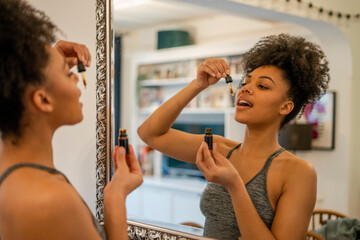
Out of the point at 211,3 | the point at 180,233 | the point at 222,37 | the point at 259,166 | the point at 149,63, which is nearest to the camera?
the point at 259,166

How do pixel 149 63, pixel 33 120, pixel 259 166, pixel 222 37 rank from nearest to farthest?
pixel 33 120 → pixel 259 166 → pixel 222 37 → pixel 149 63

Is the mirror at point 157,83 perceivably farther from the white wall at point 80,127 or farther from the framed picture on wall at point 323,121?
the framed picture on wall at point 323,121

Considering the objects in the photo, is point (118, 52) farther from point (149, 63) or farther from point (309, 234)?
point (309, 234)

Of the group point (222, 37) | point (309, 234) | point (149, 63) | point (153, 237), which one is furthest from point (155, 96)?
point (309, 234)

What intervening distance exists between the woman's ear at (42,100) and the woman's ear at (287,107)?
562 mm

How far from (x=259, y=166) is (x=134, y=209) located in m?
0.46

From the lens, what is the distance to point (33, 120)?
2.09 feet

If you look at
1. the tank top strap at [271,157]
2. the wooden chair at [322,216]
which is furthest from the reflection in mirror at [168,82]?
the wooden chair at [322,216]

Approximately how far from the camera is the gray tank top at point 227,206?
0.93 metres

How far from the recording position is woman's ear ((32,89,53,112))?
617 mm

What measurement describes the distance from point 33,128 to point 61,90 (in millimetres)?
72

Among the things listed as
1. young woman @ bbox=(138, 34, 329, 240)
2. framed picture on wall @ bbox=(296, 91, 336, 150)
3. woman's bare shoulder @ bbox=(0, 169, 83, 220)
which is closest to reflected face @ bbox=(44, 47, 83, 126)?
woman's bare shoulder @ bbox=(0, 169, 83, 220)

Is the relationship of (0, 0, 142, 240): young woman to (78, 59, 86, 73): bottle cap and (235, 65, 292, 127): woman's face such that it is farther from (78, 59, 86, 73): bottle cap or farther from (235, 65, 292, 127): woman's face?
(235, 65, 292, 127): woman's face

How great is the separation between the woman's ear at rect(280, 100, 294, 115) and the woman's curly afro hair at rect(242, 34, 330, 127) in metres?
0.01
